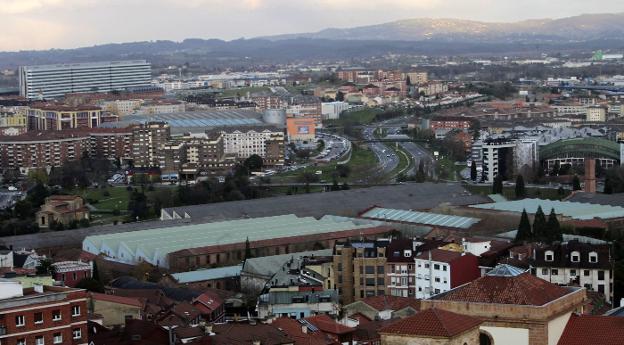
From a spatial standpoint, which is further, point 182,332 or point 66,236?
point 66,236

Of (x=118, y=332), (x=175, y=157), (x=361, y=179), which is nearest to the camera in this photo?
(x=118, y=332)

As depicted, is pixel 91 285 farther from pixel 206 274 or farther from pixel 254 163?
pixel 254 163

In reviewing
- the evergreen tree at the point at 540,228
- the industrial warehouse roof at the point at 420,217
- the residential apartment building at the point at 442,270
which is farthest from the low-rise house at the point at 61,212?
the residential apartment building at the point at 442,270

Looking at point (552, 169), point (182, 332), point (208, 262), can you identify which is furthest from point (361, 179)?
point (182, 332)

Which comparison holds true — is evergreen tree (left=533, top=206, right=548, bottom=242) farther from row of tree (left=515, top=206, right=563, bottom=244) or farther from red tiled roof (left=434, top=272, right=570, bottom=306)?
red tiled roof (left=434, top=272, right=570, bottom=306)

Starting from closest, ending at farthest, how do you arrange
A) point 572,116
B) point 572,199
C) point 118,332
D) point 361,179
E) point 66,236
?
point 118,332 < point 66,236 < point 572,199 < point 361,179 < point 572,116

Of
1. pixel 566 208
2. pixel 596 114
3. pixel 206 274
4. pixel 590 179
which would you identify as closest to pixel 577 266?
pixel 206 274

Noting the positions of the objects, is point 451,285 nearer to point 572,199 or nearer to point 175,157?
point 572,199
